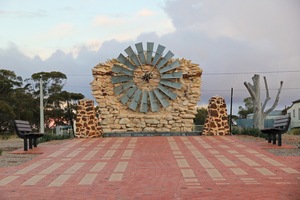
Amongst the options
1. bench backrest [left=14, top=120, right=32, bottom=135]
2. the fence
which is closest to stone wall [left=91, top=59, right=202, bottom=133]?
bench backrest [left=14, top=120, right=32, bottom=135]

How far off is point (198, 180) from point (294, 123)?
35423 millimetres

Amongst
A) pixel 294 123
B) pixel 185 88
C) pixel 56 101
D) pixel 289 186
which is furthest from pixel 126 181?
pixel 294 123

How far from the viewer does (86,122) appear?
17484 millimetres

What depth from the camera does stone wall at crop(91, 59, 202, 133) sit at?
1880 centimetres

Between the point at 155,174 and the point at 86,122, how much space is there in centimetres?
903

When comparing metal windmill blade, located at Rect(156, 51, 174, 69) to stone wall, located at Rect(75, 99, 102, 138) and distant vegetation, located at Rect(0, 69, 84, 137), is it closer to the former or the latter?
stone wall, located at Rect(75, 99, 102, 138)

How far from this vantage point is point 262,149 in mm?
12125

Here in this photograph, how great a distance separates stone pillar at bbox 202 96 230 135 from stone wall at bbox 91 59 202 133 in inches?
57.9

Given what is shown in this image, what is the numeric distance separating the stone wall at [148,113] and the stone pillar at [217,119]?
147cm

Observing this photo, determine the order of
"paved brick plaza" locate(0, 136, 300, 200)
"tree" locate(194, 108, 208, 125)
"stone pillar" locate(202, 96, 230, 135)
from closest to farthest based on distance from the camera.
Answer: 1. "paved brick plaza" locate(0, 136, 300, 200)
2. "stone pillar" locate(202, 96, 230, 135)
3. "tree" locate(194, 108, 208, 125)

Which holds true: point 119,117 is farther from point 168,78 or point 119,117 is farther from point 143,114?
point 168,78

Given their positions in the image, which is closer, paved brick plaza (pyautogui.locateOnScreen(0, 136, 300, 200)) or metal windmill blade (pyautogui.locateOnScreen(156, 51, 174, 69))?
paved brick plaza (pyautogui.locateOnScreen(0, 136, 300, 200))

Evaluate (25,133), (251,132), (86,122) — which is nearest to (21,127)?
(25,133)

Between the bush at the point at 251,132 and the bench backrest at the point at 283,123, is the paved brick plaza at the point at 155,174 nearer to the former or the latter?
the bench backrest at the point at 283,123
